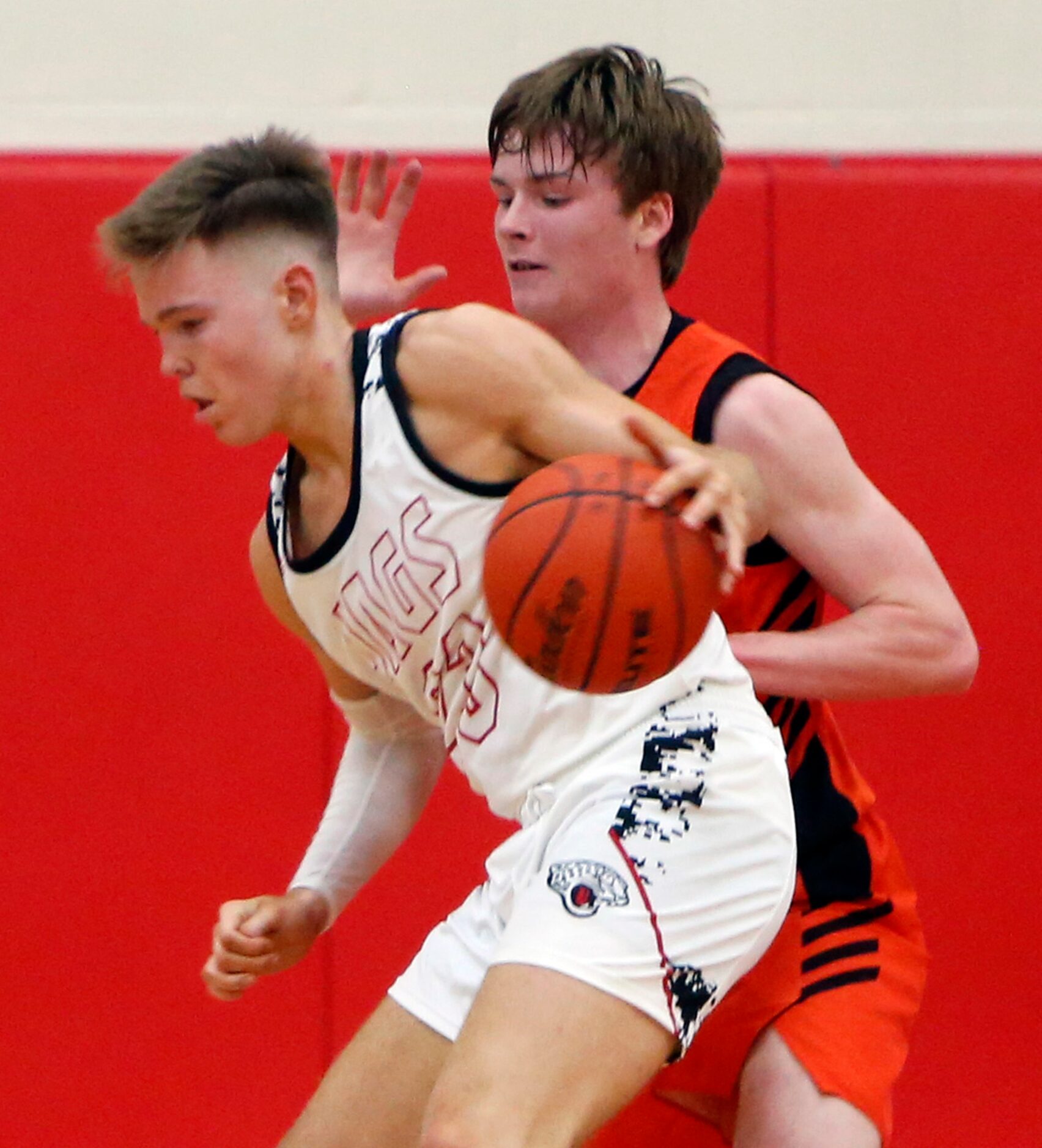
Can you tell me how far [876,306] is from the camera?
3072 mm

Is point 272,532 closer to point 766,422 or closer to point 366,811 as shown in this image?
point 366,811

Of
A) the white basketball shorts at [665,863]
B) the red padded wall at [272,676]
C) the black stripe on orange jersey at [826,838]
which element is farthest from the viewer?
the red padded wall at [272,676]

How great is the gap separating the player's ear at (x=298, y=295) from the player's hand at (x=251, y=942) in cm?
67

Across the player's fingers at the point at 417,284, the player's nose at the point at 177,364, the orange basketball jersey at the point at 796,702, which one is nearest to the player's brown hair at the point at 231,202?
the player's nose at the point at 177,364

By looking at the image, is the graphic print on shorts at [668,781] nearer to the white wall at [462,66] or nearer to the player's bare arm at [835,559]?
the player's bare arm at [835,559]

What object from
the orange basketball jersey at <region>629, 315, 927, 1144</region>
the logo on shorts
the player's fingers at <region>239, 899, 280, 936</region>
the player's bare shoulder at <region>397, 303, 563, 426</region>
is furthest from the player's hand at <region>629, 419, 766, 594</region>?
the player's fingers at <region>239, 899, 280, 936</region>

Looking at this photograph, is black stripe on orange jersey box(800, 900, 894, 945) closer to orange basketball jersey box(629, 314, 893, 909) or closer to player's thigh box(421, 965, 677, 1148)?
orange basketball jersey box(629, 314, 893, 909)

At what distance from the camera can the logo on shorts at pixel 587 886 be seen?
1.73m

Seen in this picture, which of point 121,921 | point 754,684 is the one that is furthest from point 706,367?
point 121,921

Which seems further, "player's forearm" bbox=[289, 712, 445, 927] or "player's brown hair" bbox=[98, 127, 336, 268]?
"player's forearm" bbox=[289, 712, 445, 927]

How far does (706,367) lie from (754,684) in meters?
0.39

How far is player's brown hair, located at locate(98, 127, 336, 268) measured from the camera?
190 centimetres

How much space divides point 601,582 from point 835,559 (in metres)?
0.55

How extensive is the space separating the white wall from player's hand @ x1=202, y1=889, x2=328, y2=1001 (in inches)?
61.3
